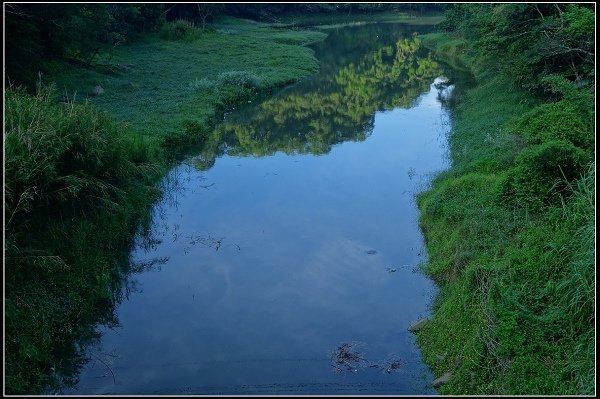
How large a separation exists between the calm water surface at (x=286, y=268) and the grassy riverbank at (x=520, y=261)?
0.73m

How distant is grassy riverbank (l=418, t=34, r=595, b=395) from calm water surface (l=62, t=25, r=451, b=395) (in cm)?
73

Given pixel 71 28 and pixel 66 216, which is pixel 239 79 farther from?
pixel 66 216

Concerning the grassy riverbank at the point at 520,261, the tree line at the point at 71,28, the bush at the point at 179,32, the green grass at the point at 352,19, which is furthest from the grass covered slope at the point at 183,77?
the green grass at the point at 352,19

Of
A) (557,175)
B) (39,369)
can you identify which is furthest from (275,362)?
(557,175)

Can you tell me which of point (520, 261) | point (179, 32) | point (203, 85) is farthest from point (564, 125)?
point (179, 32)

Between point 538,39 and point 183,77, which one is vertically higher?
point 538,39

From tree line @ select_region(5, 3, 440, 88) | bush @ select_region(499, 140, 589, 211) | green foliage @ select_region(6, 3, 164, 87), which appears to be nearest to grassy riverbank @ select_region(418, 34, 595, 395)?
bush @ select_region(499, 140, 589, 211)

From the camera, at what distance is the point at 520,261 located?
10297mm

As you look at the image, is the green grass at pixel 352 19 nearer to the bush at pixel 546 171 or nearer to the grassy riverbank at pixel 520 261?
the grassy riverbank at pixel 520 261

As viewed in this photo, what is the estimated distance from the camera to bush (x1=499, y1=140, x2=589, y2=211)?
1194 centimetres

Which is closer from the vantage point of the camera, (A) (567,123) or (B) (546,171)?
(B) (546,171)

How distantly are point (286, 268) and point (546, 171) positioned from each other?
5.71m

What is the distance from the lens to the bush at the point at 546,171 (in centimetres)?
1194

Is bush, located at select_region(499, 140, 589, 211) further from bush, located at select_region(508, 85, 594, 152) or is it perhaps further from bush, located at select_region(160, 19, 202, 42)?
bush, located at select_region(160, 19, 202, 42)
